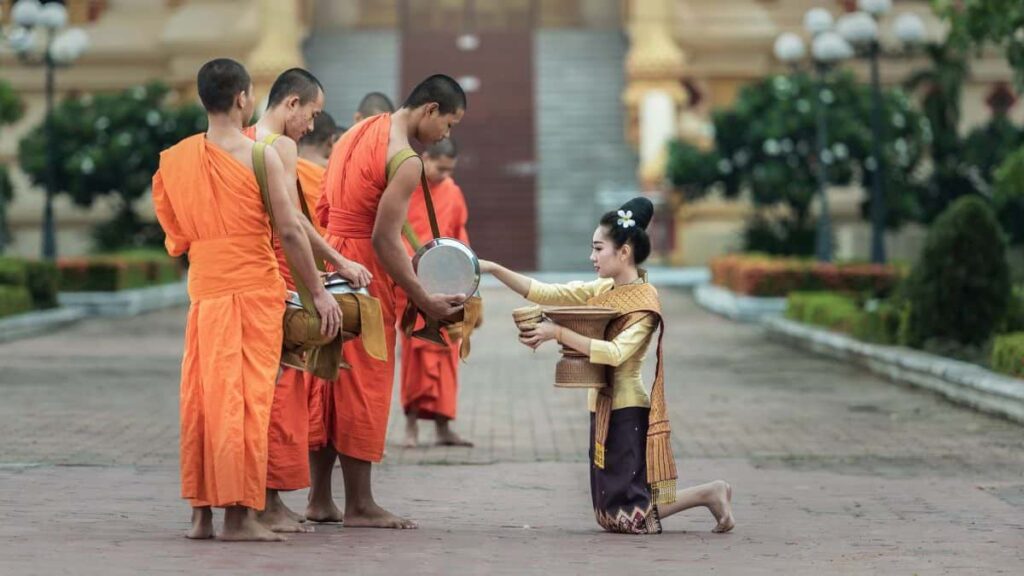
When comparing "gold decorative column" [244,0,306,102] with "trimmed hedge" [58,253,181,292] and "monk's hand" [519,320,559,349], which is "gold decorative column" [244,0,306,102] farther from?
"monk's hand" [519,320,559,349]

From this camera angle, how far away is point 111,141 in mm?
35375

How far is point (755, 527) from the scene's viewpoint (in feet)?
31.7

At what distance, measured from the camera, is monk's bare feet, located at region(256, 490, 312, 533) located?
9.09 metres

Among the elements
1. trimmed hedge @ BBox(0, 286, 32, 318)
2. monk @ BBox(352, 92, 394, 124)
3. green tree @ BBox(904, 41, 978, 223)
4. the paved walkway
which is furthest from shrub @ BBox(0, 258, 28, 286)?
green tree @ BBox(904, 41, 978, 223)

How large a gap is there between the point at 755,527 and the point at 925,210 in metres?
29.0

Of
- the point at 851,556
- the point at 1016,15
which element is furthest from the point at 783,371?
the point at 851,556

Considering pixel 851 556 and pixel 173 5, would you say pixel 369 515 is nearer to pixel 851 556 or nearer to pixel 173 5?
pixel 851 556

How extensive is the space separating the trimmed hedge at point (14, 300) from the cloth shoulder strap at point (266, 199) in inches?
610

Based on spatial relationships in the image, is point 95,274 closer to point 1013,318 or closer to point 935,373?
point 1013,318

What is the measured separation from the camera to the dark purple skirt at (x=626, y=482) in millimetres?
9328

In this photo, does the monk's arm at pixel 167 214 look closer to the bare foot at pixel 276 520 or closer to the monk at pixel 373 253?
the monk at pixel 373 253

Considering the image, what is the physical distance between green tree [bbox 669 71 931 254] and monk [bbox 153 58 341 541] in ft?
80.4

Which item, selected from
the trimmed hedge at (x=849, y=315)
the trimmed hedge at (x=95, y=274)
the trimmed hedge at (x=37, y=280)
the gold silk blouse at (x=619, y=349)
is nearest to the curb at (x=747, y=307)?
the trimmed hedge at (x=849, y=315)

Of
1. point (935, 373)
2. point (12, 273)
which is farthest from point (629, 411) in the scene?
point (12, 273)
